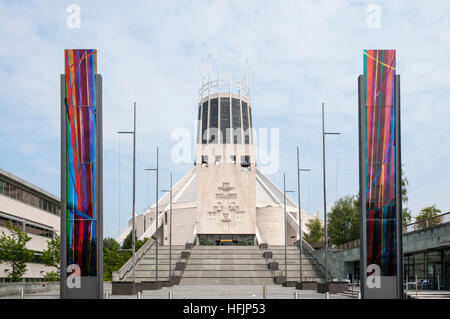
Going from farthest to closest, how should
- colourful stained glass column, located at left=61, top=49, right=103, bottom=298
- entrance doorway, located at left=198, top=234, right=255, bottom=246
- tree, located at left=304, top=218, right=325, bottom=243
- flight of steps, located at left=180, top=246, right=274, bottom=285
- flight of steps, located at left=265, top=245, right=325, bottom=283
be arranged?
tree, located at left=304, top=218, right=325, bottom=243
entrance doorway, located at left=198, top=234, right=255, bottom=246
flight of steps, located at left=265, top=245, right=325, bottom=283
flight of steps, located at left=180, top=246, right=274, bottom=285
colourful stained glass column, located at left=61, top=49, right=103, bottom=298

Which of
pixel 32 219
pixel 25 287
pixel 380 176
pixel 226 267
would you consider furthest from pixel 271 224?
pixel 380 176

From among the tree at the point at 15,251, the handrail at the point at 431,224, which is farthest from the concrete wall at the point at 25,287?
the handrail at the point at 431,224

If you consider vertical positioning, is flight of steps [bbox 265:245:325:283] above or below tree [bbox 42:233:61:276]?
below

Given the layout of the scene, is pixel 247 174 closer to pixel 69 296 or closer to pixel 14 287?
pixel 14 287

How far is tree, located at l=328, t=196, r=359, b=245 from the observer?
62344mm

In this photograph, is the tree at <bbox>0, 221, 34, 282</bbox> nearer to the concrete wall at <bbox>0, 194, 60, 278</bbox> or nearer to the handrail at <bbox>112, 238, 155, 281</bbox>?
the concrete wall at <bbox>0, 194, 60, 278</bbox>

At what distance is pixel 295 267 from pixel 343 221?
588 inches

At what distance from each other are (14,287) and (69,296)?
13234 mm

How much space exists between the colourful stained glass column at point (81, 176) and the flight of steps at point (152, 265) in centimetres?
2589

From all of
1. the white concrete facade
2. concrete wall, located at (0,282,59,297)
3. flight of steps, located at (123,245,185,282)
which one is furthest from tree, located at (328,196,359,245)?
concrete wall, located at (0,282,59,297)

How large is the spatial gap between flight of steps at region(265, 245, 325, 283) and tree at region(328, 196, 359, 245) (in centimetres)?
694

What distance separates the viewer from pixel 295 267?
49.9m

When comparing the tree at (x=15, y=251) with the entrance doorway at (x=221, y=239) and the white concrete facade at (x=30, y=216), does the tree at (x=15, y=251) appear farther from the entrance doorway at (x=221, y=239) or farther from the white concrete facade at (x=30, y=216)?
the entrance doorway at (x=221, y=239)
